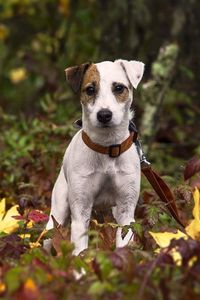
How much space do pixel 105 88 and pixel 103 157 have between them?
1.31 ft

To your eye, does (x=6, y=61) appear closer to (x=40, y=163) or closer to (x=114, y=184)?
(x=40, y=163)

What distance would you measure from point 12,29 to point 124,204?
8.03 m

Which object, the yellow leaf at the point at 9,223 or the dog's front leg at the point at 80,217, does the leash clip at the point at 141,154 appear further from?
the yellow leaf at the point at 9,223

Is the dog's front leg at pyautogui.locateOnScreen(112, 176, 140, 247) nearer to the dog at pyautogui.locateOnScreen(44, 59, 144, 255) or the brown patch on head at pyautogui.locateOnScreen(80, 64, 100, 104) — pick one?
the dog at pyautogui.locateOnScreen(44, 59, 144, 255)

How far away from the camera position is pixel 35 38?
39.4ft

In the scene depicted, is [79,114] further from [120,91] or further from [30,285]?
[30,285]

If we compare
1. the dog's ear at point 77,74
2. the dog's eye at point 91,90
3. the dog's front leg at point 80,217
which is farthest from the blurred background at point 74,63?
the dog's eye at point 91,90

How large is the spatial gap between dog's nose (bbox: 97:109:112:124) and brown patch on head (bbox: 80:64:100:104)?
0.48ft

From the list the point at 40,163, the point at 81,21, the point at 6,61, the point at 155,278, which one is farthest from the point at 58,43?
the point at 155,278

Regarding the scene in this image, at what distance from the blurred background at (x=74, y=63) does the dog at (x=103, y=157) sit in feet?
4.06

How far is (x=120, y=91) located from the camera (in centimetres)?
459

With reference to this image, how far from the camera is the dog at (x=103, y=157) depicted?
4.57m

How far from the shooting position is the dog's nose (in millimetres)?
4445

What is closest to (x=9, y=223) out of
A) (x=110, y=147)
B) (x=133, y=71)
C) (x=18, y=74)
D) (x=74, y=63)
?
(x=110, y=147)
